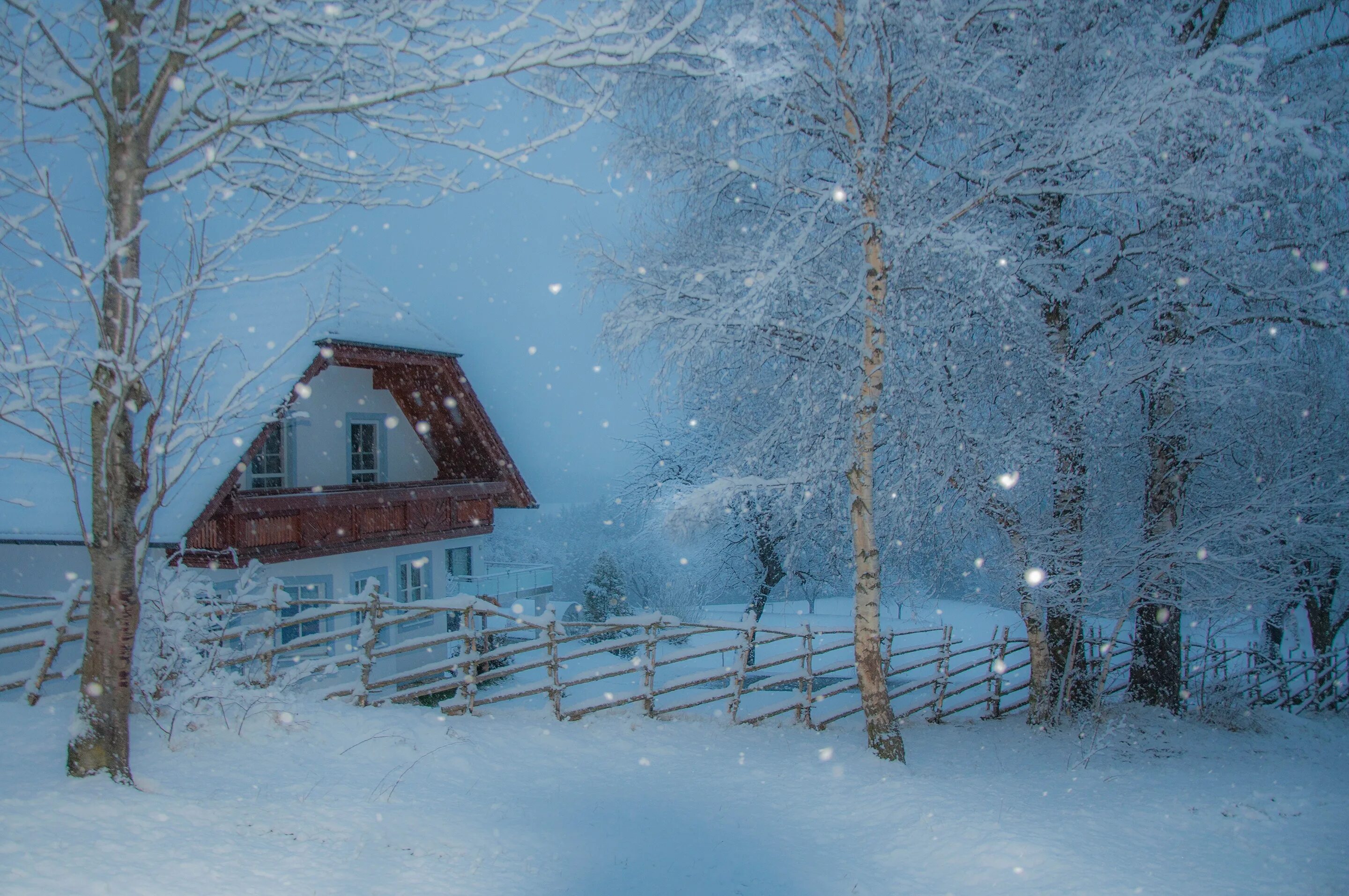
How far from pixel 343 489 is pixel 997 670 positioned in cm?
1085

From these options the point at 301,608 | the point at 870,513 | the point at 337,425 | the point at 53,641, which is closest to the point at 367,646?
the point at 53,641

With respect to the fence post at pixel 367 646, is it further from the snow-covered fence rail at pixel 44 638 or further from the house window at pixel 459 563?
the house window at pixel 459 563

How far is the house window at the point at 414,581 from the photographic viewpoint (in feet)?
49.3

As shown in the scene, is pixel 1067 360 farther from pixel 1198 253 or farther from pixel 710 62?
pixel 710 62

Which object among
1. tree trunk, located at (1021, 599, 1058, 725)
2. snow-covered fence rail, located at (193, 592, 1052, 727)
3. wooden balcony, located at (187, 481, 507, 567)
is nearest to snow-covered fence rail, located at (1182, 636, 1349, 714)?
snow-covered fence rail, located at (193, 592, 1052, 727)

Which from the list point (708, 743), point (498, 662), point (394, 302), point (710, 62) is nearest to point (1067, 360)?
point (710, 62)

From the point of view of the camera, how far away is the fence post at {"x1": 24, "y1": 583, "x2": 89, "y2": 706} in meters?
6.29

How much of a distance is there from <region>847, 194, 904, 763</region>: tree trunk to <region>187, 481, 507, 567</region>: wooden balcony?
24.5ft

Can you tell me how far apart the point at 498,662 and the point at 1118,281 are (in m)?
17.6

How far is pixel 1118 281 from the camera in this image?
361 inches

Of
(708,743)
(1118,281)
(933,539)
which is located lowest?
(708,743)

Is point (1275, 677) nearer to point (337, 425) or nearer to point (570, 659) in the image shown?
point (570, 659)

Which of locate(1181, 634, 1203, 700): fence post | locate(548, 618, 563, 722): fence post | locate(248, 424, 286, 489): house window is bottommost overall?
locate(1181, 634, 1203, 700): fence post

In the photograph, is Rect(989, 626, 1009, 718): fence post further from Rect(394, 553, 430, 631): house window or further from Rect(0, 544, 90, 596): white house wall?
Result: Rect(0, 544, 90, 596): white house wall
